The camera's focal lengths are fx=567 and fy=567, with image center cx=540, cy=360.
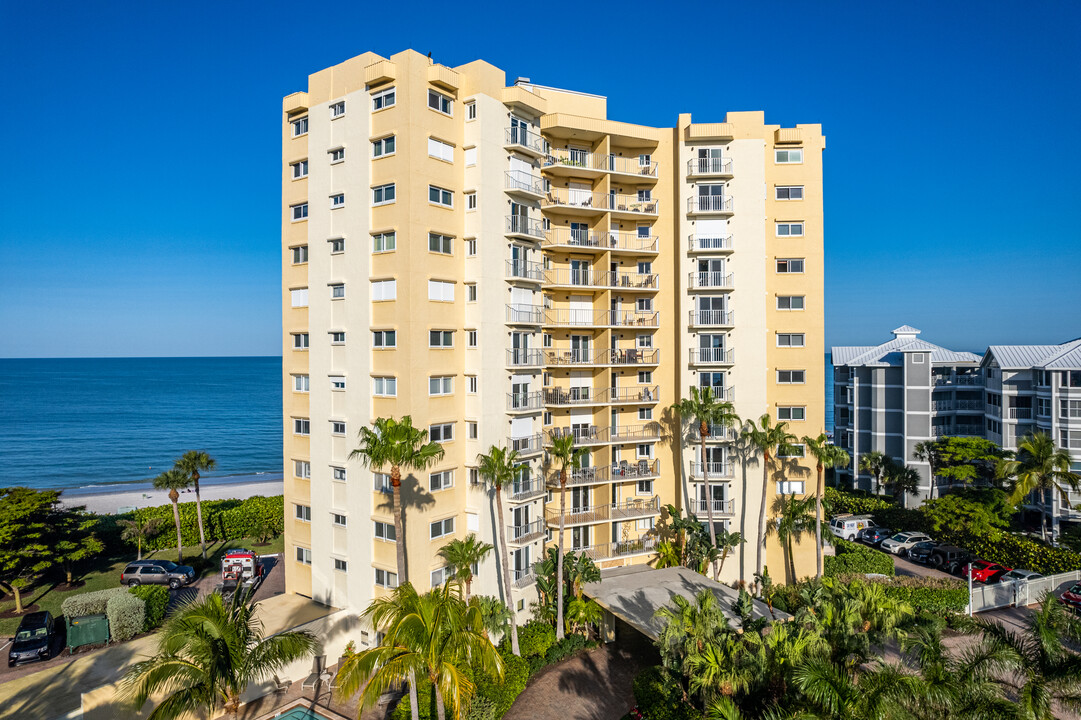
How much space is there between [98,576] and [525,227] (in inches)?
1294

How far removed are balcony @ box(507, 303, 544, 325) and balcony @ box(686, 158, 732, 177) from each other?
1267 centimetres

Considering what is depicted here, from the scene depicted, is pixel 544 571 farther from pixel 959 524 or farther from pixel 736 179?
pixel 959 524

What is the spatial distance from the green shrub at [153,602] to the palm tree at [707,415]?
28.4 metres

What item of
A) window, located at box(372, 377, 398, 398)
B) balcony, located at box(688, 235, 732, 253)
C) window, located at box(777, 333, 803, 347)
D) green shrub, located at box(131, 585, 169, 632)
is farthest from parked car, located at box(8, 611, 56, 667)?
window, located at box(777, 333, 803, 347)

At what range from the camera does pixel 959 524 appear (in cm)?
3706

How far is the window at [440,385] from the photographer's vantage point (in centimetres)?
2598

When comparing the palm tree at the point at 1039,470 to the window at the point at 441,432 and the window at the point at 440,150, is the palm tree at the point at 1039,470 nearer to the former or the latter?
the window at the point at 441,432

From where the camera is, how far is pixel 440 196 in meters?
26.5

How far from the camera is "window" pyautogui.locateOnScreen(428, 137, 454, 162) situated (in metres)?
26.1

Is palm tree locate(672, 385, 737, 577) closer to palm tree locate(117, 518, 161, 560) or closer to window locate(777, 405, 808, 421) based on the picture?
window locate(777, 405, 808, 421)

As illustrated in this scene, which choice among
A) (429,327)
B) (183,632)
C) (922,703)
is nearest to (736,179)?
(429,327)

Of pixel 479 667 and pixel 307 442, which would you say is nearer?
pixel 479 667

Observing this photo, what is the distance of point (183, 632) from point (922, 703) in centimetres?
1970

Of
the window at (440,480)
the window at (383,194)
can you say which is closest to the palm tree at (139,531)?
the window at (440,480)
